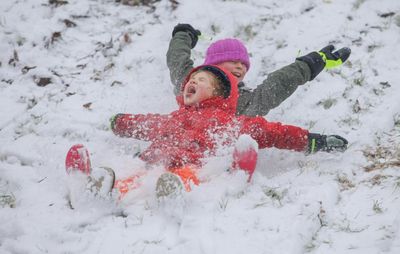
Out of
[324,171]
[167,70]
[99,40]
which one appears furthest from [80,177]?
[99,40]

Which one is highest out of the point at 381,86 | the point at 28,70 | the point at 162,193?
the point at 381,86

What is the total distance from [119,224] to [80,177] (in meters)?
0.49

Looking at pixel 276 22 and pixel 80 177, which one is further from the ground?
pixel 276 22

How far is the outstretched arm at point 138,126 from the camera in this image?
373cm

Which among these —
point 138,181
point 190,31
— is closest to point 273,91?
point 190,31

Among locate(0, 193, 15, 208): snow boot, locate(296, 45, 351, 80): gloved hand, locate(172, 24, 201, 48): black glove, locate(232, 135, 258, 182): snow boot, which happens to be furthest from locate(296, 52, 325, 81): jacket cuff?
locate(0, 193, 15, 208): snow boot

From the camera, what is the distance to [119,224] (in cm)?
265

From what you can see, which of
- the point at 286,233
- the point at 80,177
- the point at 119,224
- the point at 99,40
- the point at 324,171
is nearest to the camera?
the point at 286,233

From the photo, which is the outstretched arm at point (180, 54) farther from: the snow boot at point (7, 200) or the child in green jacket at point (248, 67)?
the snow boot at point (7, 200)

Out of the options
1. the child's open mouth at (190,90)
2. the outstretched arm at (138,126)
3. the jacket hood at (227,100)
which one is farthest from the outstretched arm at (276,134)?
the outstretched arm at (138,126)

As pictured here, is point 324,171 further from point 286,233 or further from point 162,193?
point 162,193

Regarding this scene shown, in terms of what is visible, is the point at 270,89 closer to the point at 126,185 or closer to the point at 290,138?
the point at 290,138

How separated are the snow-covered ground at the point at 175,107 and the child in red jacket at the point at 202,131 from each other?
172mm

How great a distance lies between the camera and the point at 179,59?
15.0 ft
